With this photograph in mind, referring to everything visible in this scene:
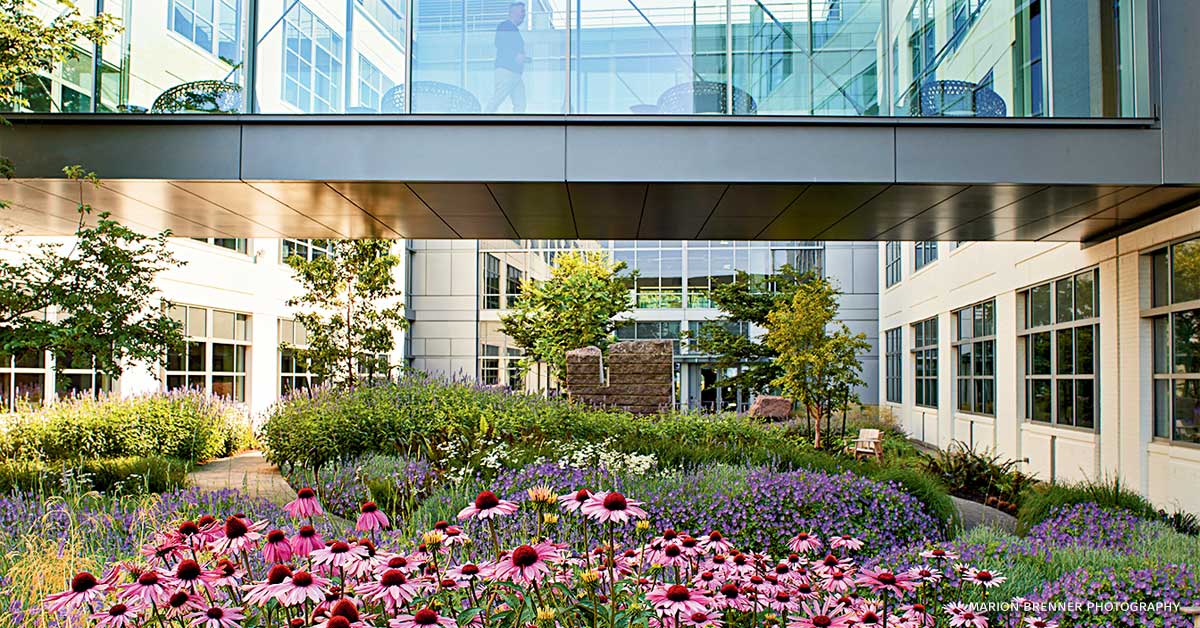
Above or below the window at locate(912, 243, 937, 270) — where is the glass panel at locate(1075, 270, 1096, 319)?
below

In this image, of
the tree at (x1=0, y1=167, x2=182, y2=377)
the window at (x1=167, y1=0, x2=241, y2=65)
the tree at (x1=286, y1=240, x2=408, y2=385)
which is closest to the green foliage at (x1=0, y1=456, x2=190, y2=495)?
the tree at (x1=0, y1=167, x2=182, y2=377)

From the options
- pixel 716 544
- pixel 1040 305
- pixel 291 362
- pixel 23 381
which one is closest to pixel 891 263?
pixel 1040 305

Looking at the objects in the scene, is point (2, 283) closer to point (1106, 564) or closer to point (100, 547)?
point (100, 547)

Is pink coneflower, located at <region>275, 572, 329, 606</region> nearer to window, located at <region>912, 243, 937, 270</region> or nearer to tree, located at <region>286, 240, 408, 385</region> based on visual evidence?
tree, located at <region>286, 240, 408, 385</region>

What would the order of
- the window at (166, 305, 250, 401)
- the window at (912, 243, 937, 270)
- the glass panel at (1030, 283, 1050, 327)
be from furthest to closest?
1. the window at (912, 243, 937, 270)
2. the window at (166, 305, 250, 401)
3. the glass panel at (1030, 283, 1050, 327)

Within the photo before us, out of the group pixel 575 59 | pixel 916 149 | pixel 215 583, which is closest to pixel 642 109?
pixel 575 59

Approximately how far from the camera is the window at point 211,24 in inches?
399

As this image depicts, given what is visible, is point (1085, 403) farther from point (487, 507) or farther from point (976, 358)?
point (487, 507)

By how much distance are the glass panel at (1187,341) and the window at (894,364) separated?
15262 millimetres

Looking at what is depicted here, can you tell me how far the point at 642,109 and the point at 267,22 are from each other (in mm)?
4258

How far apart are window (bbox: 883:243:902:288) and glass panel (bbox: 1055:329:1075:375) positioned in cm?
1188

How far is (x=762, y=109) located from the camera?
9711 millimetres

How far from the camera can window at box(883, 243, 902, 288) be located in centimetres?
2569

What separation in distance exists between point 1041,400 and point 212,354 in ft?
51.3
